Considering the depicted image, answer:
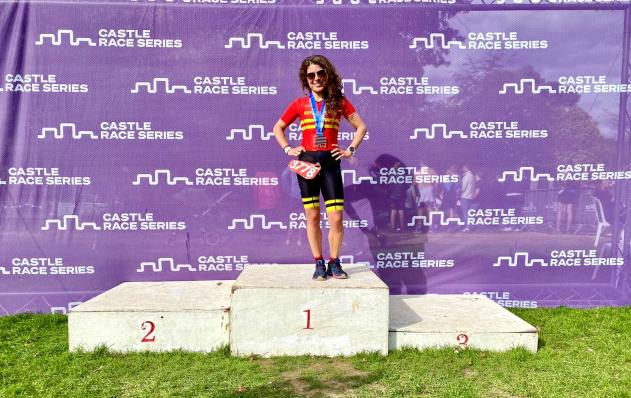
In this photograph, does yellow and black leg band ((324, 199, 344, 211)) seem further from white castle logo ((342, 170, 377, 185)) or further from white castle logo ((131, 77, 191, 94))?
white castle logo ((131, 77, 191, 94))

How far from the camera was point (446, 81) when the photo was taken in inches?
173

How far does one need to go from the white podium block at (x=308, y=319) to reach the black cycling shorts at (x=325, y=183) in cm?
67

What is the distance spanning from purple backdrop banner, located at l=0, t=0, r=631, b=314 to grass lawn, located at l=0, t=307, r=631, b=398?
3.86 feet

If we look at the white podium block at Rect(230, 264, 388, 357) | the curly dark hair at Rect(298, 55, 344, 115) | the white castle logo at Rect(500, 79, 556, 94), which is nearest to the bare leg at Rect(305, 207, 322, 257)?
the white podium block at Rect(230, 264, 388, 357)

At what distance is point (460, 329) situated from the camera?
331cm

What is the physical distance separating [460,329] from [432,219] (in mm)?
1427

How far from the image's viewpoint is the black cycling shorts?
342 centimetres

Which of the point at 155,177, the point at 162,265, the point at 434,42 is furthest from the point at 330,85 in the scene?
the point at 162,265

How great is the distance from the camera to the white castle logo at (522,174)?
A: 4.47 m

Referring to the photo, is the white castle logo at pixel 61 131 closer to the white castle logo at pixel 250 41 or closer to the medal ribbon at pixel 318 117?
the white castle logo at pixel 250 41

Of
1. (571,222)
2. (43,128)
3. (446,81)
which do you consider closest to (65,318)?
(43,128)

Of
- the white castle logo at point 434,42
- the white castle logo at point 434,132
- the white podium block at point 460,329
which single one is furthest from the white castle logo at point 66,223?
the white castle logo at point 434,42

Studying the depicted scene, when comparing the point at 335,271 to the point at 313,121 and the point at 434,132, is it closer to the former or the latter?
the point at 313,121

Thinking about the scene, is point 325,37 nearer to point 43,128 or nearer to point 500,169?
point 500,169
